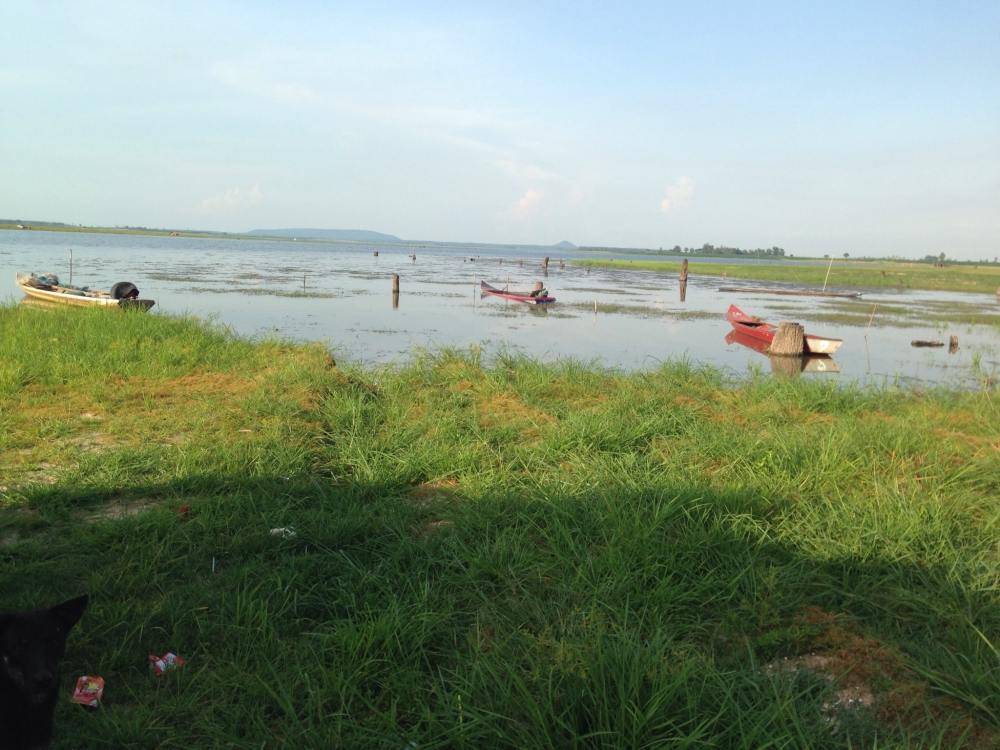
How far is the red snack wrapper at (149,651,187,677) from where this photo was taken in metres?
2.79

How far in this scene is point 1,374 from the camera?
732cm

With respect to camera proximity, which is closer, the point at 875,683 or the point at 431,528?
the point at 875,683

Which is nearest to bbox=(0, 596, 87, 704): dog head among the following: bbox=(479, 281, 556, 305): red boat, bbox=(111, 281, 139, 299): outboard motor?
bbox=(111, 281, 139, 299): outboard motor

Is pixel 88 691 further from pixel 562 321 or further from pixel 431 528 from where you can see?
pixel 562 321

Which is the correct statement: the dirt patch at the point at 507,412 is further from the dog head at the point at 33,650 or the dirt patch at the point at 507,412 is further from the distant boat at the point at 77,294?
the distant boat at the point at 77,294

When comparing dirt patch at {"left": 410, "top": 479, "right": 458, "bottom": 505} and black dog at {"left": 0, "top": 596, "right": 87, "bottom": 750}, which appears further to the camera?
dirt patch at {"left": 410, "top": 479, "right": 458, "bottom": 505}

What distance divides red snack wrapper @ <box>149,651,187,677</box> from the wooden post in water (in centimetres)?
1617

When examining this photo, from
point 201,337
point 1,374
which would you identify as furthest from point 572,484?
point 201,337

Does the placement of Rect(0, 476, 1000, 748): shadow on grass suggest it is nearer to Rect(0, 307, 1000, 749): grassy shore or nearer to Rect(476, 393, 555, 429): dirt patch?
Rect(0, 307, 1000, 749): grassy shore

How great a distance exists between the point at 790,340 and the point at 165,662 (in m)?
16.3

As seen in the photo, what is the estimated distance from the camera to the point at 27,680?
2.24 m

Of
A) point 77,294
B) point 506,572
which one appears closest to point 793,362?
point 506,572

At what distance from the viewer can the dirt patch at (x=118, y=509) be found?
426 cm

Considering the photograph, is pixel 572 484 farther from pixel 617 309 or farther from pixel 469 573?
pixel 617 309
